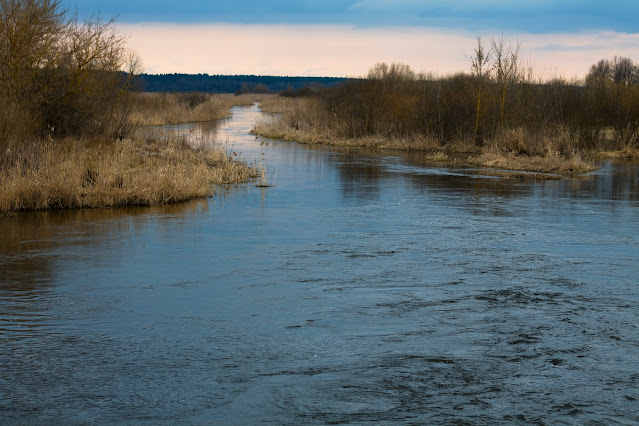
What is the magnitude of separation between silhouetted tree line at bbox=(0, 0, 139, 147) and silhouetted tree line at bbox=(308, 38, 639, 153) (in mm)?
15800

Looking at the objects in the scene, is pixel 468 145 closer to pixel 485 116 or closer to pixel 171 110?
pixel 485 116

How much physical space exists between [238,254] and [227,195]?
7.60m

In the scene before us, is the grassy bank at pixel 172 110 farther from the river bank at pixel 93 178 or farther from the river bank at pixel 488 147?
the river bank at pixel 93 178

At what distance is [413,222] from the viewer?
15.7 metres

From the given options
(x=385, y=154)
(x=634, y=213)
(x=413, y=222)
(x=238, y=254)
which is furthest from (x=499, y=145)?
(x=238, y=254)

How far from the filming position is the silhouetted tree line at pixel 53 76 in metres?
20.5

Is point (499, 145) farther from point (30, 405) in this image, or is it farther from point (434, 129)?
point (30, 405)

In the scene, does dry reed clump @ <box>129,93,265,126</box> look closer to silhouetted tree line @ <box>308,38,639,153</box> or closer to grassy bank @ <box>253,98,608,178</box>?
grassy bank @ <box>253,98,608,178</box>

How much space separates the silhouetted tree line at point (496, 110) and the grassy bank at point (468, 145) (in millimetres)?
138

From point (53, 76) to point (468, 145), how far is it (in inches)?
803

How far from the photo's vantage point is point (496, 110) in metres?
36.0

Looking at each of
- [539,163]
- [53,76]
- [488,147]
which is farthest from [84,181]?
[488,147]

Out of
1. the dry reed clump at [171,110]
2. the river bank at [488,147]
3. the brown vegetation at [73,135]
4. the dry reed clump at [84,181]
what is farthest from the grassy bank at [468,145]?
the dry reed clump at [84,181]

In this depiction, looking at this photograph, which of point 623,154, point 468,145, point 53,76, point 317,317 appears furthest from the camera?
point 468,145
